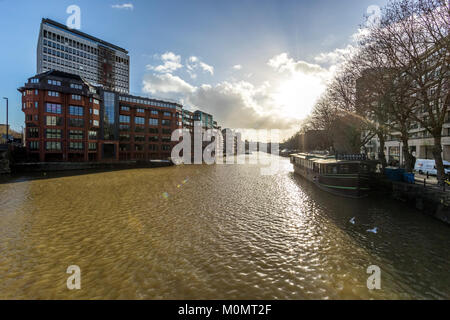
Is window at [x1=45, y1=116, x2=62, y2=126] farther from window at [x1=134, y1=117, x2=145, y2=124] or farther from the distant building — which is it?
the distant building

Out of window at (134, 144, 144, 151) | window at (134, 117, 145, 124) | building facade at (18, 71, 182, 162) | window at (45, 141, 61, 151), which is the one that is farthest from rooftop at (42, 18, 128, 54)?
window at (45, 141, 61, 151)

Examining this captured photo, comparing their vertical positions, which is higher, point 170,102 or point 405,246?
point 170,102

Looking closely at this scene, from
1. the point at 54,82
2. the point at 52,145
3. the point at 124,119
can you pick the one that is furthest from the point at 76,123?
the point at 124,119

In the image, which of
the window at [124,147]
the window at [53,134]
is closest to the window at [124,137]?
the window at [124,147]

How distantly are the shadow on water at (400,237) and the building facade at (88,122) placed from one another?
6390 cm

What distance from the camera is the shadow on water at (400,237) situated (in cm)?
902

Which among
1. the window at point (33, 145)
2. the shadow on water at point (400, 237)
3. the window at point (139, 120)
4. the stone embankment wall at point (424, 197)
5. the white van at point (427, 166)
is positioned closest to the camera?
the shadow on water at point (400, 237)

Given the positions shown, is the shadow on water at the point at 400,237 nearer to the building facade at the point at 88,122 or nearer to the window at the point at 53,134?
the building facade at the point at 88,122

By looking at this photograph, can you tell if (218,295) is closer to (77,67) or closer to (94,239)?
(94,239)

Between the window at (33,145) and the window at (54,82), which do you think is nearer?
the window at (33,145)

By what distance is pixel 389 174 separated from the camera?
84.0 feet

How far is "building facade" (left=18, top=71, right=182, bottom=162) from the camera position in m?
51.2
